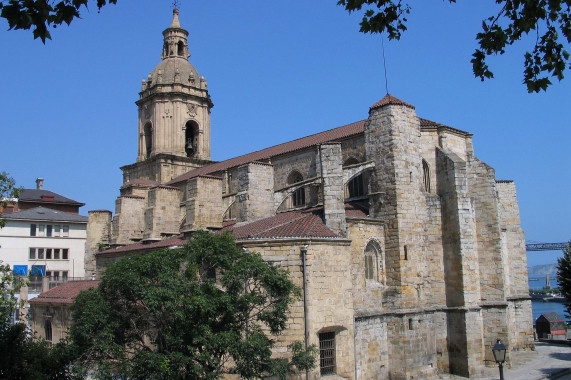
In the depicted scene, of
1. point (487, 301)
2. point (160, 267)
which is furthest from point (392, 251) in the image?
point (160, 267)

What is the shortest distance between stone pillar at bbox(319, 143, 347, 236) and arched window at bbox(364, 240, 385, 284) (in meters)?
2.23

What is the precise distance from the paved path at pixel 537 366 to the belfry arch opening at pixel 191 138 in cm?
2852

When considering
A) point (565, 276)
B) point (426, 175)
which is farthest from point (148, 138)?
point (565, 276)

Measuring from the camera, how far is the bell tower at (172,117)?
43594 millimetres

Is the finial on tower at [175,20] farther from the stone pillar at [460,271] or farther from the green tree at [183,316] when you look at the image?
the green tree at [183,316]

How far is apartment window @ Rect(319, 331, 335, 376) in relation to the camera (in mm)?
18578

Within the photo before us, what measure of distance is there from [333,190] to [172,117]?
2608 centimetres

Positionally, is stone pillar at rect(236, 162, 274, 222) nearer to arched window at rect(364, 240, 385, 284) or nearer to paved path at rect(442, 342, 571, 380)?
arched window at rect(364, 240, 385, 284)

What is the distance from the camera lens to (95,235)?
121ft

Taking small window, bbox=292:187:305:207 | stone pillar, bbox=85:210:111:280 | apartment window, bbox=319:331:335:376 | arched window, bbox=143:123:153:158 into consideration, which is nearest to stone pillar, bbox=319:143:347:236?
apartment window, bbox=319:331:335:376

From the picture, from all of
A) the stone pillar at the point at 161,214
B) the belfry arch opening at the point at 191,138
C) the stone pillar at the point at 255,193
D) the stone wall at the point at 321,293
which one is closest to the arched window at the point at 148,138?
the belfry arch opening at the point at 191,138

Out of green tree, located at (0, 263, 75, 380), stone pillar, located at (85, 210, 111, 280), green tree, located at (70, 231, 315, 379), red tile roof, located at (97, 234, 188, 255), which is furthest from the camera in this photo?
stone pillar, located at (85, 210, 111, 280)

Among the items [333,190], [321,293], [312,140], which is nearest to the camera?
[321,293]

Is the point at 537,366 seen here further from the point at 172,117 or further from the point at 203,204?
the point at 172,117
